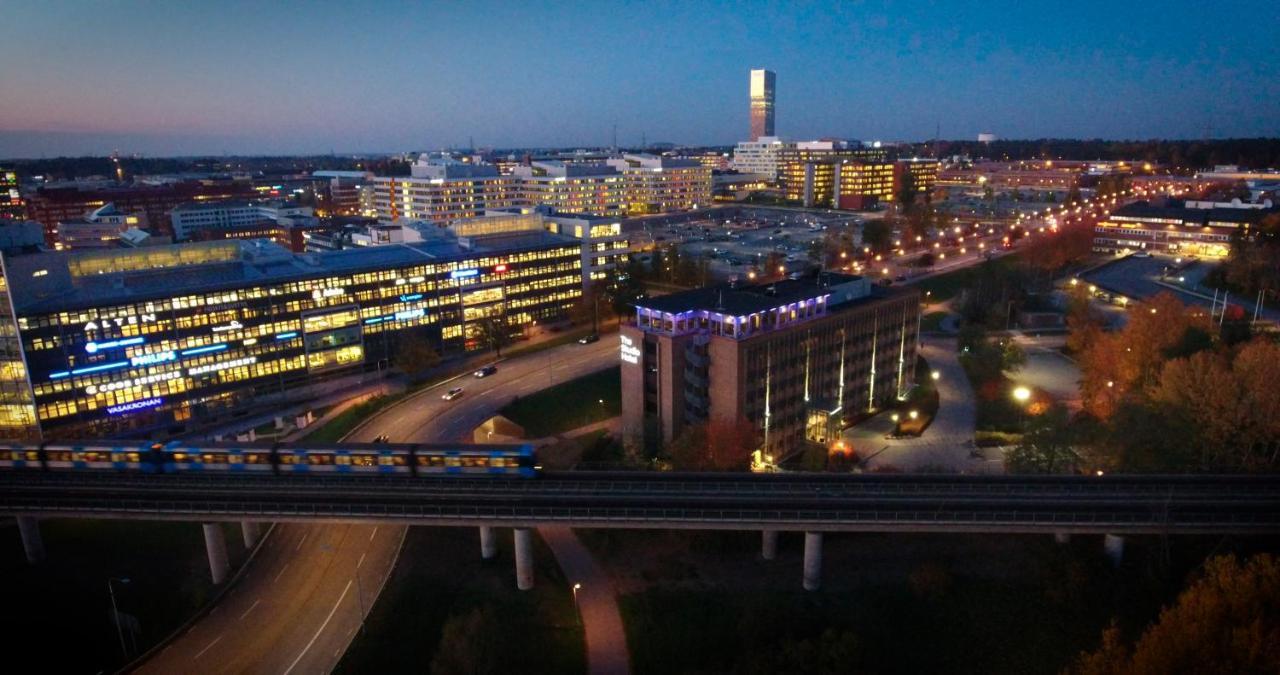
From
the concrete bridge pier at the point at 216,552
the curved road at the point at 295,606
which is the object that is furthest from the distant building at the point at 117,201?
the curved road at the point at 295,606

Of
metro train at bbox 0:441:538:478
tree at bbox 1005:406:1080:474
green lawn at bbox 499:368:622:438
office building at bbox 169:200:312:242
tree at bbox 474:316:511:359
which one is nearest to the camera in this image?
metro train at bbox 0:441:538:478

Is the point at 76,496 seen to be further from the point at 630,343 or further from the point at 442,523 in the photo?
the point at 630,343

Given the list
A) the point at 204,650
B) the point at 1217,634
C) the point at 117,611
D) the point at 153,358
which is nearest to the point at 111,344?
the point at 153,358

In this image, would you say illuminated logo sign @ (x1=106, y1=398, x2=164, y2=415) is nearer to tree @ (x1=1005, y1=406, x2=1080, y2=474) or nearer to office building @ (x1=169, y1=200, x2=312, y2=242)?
tree @ (x1=1005, y1=406, x2=1080, y2=474)

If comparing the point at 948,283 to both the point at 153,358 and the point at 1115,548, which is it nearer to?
the point at 1115,548

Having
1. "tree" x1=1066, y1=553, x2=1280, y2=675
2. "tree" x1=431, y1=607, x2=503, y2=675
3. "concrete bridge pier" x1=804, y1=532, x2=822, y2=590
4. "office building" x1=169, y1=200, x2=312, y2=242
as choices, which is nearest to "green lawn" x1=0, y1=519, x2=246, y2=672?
"tree" x1=431, y1=607, x2=503, y2=675
